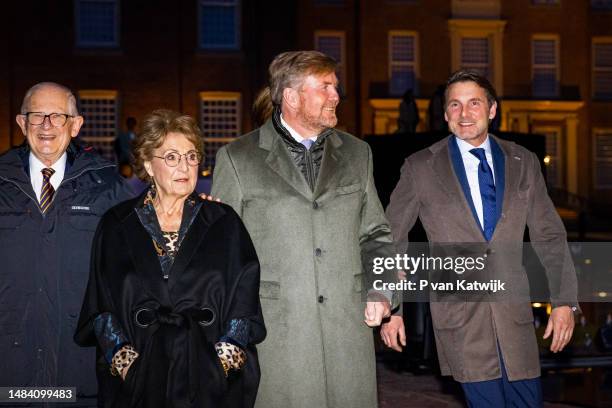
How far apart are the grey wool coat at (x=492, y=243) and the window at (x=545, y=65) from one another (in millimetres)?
30523

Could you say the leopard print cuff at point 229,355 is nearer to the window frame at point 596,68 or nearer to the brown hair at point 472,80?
the brown hair at point 472,80

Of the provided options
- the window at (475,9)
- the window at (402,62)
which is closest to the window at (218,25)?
the window at (402,62)

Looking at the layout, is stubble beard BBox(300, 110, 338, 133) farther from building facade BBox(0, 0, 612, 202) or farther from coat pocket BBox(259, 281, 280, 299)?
building facade BBox(0, 0, 612, 202)

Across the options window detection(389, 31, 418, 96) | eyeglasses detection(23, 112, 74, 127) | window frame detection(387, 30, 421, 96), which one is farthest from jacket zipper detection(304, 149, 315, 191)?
window frame detection(387, 30, 421, 96)

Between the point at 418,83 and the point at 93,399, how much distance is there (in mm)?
28523

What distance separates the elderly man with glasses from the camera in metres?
4.00

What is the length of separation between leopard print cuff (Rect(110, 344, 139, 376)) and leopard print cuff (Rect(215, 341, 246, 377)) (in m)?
0.34

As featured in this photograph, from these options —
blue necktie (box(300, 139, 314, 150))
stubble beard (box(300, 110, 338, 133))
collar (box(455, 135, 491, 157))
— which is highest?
stubble beard (box(300, 110, 338, 133))

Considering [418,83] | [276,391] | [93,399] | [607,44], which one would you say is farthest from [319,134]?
[607,44]

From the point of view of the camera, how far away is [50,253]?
402 cm

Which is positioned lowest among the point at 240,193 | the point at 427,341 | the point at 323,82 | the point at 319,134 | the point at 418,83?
the point at 427,341

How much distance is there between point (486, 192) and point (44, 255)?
228cm

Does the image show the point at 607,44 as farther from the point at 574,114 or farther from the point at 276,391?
the point at 276,391

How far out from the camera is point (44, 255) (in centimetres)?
402
